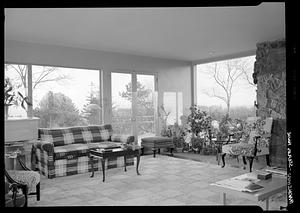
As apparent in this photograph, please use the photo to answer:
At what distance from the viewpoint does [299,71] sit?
3.13 feet

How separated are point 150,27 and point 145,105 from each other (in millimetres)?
2808

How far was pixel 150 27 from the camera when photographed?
418 centimetres

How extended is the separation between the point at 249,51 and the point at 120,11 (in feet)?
12.3

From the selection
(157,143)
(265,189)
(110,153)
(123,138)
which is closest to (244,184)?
(265,189)

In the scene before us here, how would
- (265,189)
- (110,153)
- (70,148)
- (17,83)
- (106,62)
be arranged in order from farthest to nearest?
(106,62), (17,83), (70,148), (110,153), (265,189)

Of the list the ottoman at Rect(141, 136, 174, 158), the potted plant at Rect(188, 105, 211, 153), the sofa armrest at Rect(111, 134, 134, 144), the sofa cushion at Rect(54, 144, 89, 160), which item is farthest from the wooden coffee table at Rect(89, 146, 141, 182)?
the potted plant at Rect(188, 105, 211, 153)

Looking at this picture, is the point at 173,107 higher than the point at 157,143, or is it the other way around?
the point at 173,107

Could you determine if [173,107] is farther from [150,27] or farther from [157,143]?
[150,27]

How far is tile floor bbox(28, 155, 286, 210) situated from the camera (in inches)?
126

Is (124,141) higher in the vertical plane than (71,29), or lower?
lower

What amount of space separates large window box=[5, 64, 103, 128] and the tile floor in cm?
137

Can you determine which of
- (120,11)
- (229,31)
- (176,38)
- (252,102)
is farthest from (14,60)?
(252,102)

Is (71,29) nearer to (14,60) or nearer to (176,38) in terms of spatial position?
(14,60)

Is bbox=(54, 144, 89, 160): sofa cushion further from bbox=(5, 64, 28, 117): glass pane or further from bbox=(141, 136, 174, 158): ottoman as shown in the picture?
bbox=(141, 136, 174, 158): ottoman
